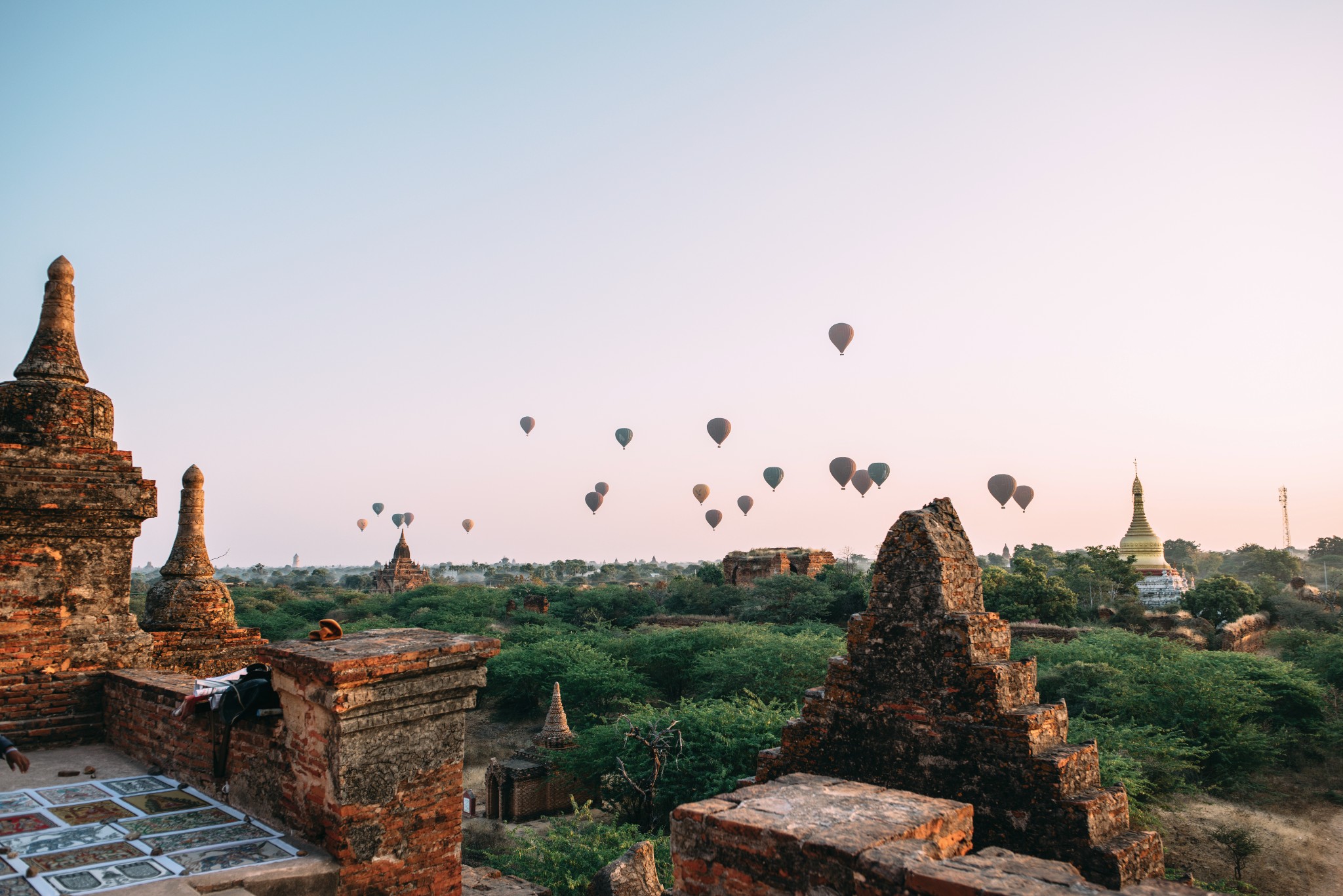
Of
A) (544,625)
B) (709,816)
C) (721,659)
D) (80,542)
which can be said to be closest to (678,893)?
(709,816)

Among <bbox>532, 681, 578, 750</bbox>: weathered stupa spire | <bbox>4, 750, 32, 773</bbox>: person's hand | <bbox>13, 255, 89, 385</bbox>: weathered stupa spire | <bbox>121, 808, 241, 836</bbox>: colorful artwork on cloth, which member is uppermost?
<bbox>13, 255, 89, 385</bbox>: weathered stupa spire

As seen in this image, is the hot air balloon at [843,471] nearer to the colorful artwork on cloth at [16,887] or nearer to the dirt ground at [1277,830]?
the dirt ground at [1277,830]

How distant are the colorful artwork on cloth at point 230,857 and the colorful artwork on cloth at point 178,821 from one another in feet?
1.32

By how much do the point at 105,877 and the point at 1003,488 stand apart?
35.7m

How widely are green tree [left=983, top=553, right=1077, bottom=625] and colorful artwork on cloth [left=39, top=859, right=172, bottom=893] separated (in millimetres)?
26793

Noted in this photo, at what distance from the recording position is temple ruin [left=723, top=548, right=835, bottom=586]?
40.6 m

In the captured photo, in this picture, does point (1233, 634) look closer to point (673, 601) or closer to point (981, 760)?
point (673, 601)

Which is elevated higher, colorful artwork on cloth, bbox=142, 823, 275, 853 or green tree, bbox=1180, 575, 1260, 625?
colorful artwork on cloth, bbox=142, 823, 275, 853

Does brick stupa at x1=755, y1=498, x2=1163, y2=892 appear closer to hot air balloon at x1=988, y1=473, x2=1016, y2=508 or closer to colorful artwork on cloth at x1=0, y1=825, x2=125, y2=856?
colorful artwork on cloth at x1=0, y1=825, x2=125, y2=856

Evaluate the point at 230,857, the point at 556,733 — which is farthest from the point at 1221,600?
the point at 230,857

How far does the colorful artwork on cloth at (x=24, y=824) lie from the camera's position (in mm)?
3903

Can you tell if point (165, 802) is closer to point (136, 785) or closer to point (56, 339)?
point (136, 785)

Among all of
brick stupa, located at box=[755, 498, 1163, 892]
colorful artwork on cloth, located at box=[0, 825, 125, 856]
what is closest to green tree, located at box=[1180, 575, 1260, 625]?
brick stupa, located at box=[755, 498, 1163, 892]

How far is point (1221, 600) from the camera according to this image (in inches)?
1158
